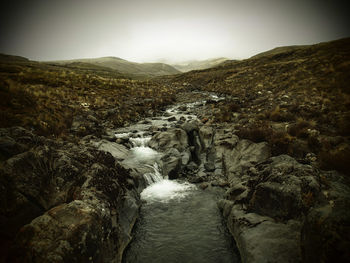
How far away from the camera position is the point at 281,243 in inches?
253

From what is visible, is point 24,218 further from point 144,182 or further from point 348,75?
point 348,75

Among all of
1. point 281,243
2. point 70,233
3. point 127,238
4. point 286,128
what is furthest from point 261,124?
point 70,233

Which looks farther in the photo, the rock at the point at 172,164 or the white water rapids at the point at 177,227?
the rock at the point at 172,164

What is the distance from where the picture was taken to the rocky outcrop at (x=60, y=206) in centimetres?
539

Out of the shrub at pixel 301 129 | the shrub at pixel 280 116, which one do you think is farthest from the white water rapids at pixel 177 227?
the shrub at pixel 280 116

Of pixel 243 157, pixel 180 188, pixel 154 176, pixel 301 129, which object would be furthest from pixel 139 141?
pixel 301 129

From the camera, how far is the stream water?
7.61 meters

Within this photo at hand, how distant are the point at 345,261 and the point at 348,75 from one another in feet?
74.7

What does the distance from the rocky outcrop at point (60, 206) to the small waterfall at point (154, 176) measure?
286cm

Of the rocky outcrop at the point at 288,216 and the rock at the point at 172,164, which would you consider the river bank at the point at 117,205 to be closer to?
the rocky outcrop at the point at 288,216

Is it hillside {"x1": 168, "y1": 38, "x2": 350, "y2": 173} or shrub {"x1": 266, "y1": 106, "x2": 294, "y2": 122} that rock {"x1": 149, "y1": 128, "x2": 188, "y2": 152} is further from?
shrub {"x1": 266, "y1": 106, "x2": 294, "y2": 122}

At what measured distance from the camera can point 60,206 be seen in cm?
641

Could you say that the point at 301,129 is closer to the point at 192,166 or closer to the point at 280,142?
the point at 280,142

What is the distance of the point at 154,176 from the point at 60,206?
6970 mm
